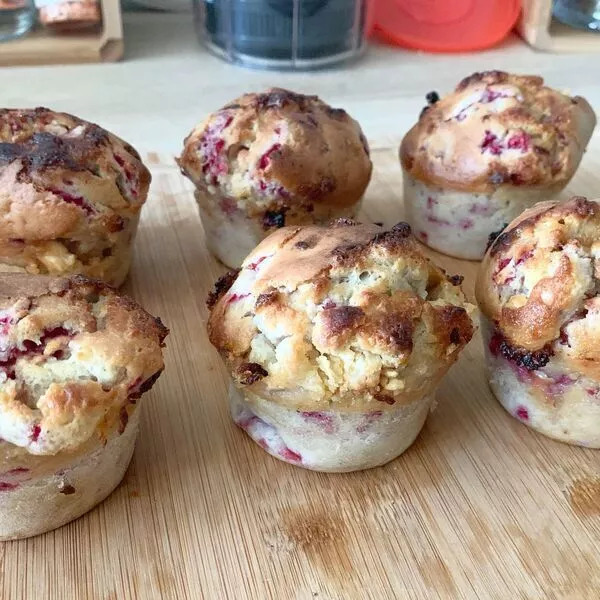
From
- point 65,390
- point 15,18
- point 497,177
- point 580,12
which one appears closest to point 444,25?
point 580,12

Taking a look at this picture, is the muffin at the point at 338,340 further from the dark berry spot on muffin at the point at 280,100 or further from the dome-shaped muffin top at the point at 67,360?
the dark berry spot on muffin at the point at 280,100

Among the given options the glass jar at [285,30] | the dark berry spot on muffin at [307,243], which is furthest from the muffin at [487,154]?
the glass jar at [285,30]

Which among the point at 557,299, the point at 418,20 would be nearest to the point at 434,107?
the point at 557,299

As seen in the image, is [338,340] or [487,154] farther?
[487,154]

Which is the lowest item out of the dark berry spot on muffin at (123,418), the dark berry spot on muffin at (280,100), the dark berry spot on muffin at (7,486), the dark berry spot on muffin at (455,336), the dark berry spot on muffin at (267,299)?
the dark berry spot on muffin at (7,486)

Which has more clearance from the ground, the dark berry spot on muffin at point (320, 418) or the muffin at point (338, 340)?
the muffin at point (338, 340)

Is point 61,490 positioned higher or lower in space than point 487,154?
lower

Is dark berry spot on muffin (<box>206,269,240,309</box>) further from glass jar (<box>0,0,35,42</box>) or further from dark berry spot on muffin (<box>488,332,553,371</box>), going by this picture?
glass jar (<box>0,0,35,42</box>)

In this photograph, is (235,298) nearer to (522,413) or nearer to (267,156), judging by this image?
(267,156)
